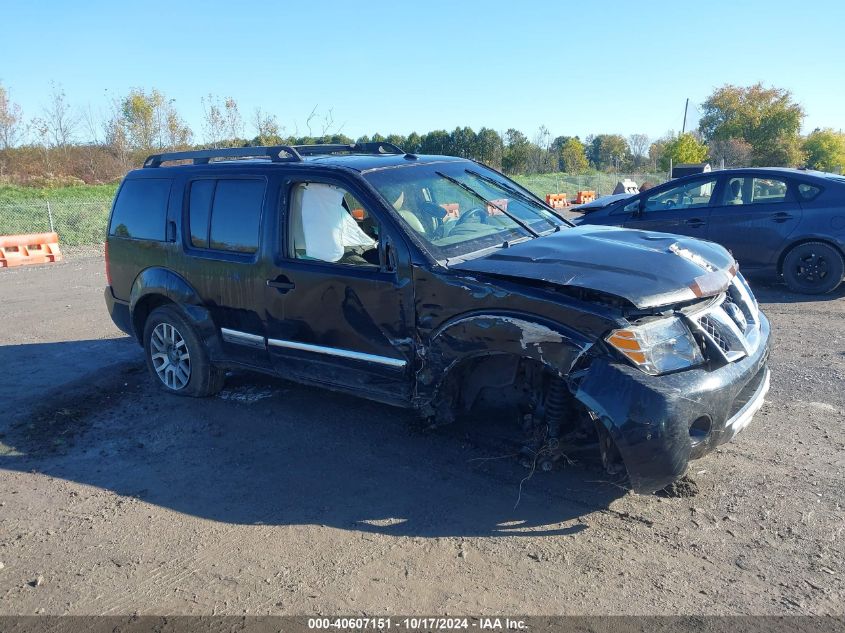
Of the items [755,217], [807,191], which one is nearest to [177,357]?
[755,217]

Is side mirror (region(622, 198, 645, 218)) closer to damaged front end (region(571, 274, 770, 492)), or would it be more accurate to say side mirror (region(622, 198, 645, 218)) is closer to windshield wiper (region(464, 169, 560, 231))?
windshield wiper (region(464, 169, 560, 231))

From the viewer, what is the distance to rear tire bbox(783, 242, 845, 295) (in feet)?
27.7

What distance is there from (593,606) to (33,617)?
256 cm

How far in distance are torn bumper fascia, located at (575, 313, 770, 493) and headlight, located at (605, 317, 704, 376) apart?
0.18 feet

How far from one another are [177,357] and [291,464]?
6.28ft

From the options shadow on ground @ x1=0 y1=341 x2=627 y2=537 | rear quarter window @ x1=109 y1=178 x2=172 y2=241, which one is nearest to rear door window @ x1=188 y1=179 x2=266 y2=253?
rear quarter window @ x1=109 y1=178 x2=172 y2=241

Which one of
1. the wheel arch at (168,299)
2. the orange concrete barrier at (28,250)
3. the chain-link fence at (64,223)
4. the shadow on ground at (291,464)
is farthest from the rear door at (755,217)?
the chain-link fence at (64,223)

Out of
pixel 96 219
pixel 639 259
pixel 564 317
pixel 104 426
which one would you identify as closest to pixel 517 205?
pixel 639 259

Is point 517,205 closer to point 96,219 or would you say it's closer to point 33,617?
point 33,617

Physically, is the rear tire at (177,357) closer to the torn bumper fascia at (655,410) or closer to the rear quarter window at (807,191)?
the torn bumper fascia at (655,410)

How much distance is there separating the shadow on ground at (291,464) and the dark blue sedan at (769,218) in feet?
16.8

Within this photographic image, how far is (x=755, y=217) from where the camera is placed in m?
8.80

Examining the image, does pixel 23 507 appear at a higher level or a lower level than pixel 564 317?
lower

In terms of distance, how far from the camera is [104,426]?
17.9 feet
